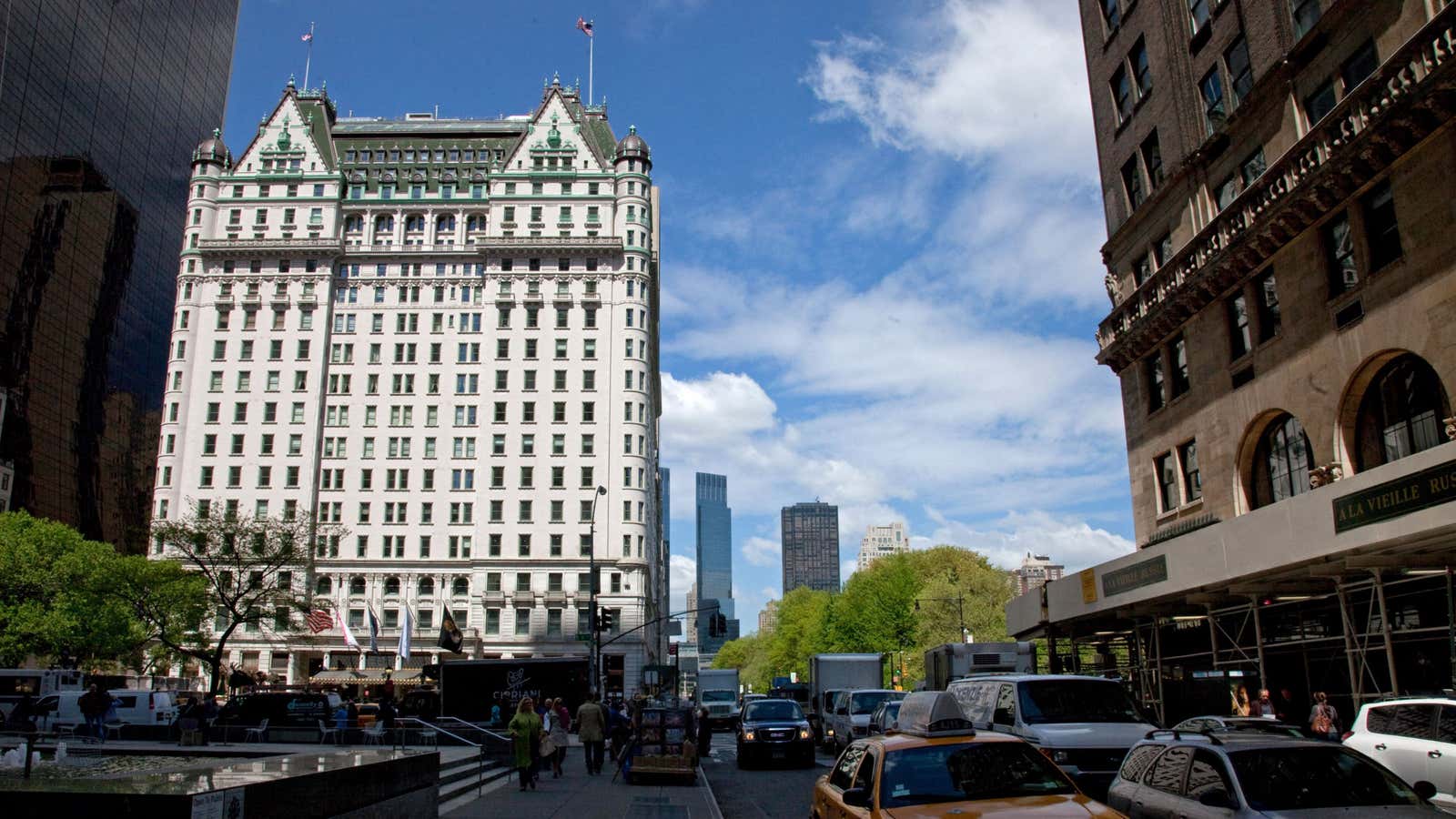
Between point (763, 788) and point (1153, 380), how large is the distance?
17.8 metres

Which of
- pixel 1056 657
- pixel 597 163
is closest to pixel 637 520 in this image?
pixel 597 163

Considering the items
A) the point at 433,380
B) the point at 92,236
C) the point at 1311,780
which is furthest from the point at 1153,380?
the point at 92,236

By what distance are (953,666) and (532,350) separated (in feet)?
203

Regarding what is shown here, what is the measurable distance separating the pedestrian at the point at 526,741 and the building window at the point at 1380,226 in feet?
63.4

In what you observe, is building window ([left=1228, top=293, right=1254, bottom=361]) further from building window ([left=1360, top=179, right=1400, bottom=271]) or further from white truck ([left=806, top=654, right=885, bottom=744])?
white truck ([left=806, top=654, right=885, bottom=744])

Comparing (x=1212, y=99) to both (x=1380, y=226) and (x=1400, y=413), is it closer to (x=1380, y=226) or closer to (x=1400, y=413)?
(x=1380, y=226)

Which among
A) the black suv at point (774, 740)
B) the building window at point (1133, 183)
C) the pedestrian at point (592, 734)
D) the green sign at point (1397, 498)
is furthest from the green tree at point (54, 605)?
the green sign at point (1397, 498)

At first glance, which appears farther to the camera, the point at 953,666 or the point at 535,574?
the point at 535,574

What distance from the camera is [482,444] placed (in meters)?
84.4

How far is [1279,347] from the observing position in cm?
2367

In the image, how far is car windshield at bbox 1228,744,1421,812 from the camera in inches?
330

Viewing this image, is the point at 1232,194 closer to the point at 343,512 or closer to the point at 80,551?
the point at 80,551

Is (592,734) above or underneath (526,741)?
underneath

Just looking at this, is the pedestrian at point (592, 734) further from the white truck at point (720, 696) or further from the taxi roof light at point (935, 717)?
the white truck at point (720, 696)
